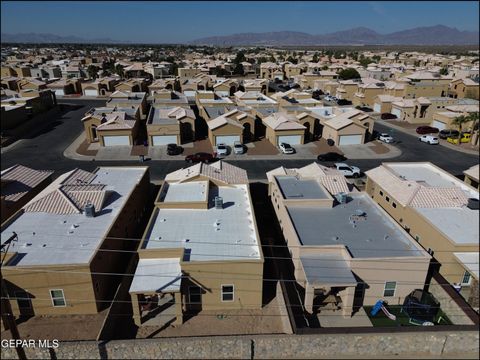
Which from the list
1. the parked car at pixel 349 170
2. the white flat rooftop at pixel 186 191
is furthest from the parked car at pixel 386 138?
the white flat rooftop at pixel 186 191

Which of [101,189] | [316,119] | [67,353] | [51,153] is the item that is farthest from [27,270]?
[316,119]

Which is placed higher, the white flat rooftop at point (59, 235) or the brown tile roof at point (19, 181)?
the brown tile roof at point (19, 181)

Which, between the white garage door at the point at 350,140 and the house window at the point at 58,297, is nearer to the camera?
the house window at the point at 58,297

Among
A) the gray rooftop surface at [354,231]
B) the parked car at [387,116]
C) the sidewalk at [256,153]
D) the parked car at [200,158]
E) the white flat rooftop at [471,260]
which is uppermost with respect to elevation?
the white flat rooftop at [471,260]

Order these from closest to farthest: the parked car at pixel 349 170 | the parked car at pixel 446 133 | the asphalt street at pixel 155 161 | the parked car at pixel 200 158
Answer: the parked car at pixel 349 170 → the asphalt street at pixel 155 161 → the parked car at pixel 446 133 → the parked car at pixel 200 158

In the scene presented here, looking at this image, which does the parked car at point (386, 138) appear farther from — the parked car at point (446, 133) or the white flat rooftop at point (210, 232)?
the white flat rooftop at point (210, 232)

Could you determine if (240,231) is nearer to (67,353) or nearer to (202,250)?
(202,250)

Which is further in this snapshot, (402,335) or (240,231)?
(240,231)
